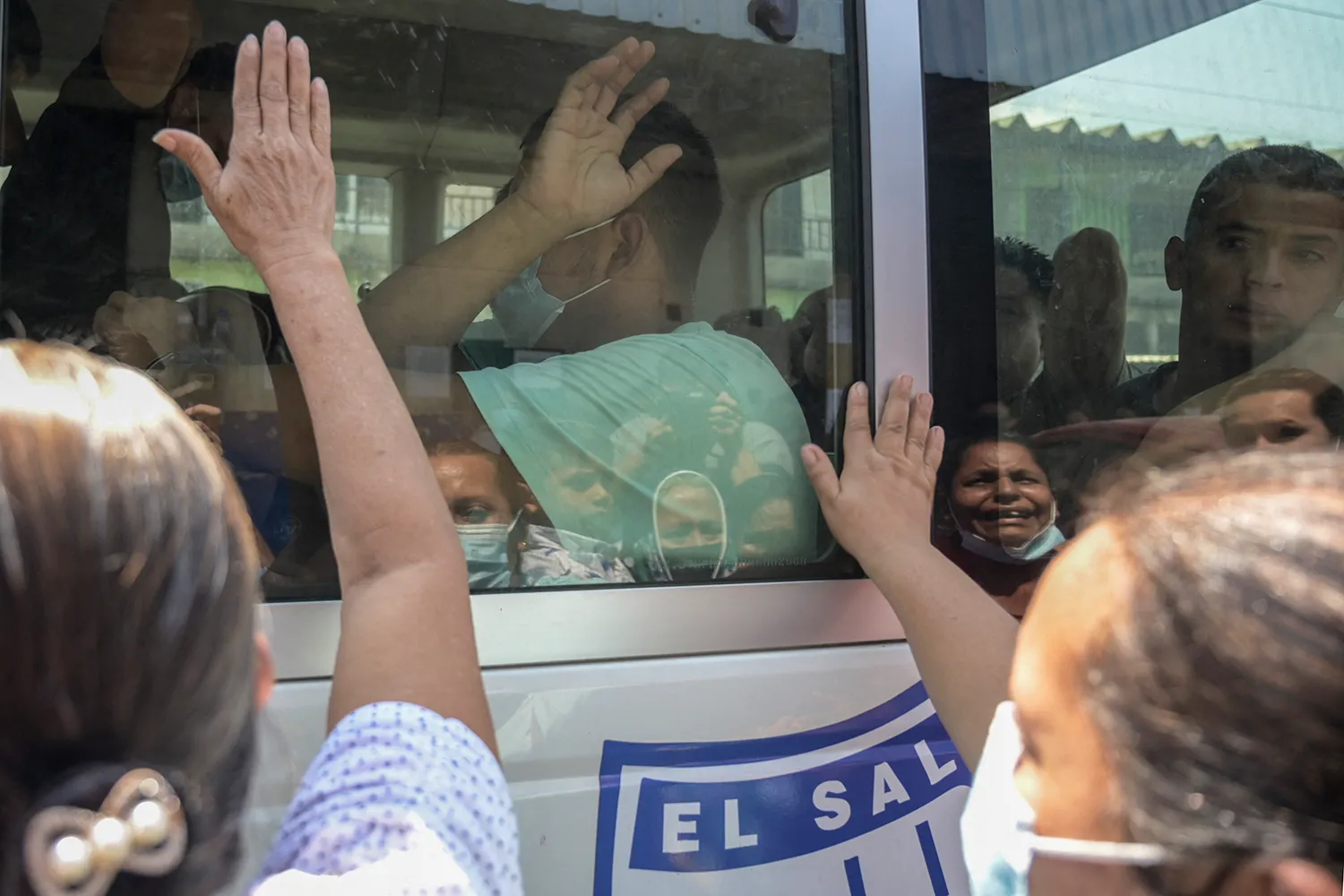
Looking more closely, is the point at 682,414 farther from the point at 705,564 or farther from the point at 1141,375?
the point at 1141,375

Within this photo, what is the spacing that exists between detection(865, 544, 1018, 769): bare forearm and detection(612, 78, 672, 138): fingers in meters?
0.88

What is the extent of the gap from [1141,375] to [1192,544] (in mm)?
1461

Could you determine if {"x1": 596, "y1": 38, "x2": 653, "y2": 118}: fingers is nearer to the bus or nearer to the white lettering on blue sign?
the bus

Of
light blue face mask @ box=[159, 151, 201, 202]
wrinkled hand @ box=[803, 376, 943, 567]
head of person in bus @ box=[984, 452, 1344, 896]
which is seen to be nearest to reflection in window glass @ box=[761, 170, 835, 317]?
wrinkled hand @ box=[803, 376, 943, 567]

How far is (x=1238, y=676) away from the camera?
790mm

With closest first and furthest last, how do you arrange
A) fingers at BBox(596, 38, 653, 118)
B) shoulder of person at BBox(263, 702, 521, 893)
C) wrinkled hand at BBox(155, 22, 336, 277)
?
shoulder of person at BBox(263, 702, 521, 893) → wrinkled hand at BBox(155, 22, 336, 277) → fingers at BBox(596, 38, 653, 118)

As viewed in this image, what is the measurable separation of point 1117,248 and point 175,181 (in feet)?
5.96

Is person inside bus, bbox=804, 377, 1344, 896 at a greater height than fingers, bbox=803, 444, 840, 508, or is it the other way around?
fingers, bbox=803, 444, 840, 508

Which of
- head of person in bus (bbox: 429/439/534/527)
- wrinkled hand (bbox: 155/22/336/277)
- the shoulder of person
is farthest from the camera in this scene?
head of person in bus (bbox: 429/439/534/527)

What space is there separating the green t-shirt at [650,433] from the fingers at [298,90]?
1.64ft

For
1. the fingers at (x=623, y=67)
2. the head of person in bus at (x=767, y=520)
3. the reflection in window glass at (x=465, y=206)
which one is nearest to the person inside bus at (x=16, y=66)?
the reflection in window glass at (x=465, y=206)

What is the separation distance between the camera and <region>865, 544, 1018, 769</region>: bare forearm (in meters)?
1.50

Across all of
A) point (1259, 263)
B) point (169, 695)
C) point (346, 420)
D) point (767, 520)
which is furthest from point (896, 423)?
point (169, 695)

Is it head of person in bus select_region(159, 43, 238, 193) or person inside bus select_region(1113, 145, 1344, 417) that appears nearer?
head of person in bus select_region(159, 43, 238, 193)
